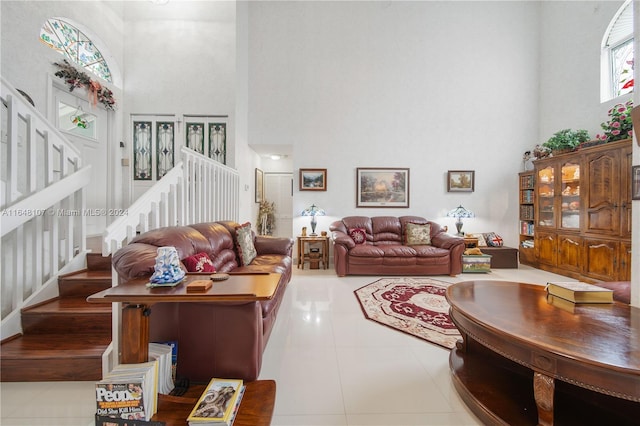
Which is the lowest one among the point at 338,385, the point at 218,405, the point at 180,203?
the point at 338,385

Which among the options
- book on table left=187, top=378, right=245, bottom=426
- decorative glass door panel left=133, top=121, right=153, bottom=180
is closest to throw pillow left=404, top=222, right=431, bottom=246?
book on table left=187, top=378, right=245, bottom=426

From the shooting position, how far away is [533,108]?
18.2 feet

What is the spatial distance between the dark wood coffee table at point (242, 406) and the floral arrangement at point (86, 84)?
4.64 meters

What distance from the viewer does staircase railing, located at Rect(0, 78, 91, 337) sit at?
204 centimetres

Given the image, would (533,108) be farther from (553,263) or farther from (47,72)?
(47,72)

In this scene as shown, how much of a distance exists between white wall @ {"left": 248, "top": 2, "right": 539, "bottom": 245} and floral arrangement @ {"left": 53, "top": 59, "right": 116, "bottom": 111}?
243 centimetres

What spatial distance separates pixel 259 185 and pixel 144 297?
541 centimetres

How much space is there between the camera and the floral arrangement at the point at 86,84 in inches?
145

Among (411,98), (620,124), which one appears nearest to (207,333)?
(411,98)

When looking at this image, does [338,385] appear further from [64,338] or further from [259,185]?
[259,185]

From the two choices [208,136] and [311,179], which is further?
[311,179]

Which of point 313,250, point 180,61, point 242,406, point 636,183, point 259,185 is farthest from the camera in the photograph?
point 259,185

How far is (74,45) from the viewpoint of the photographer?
4.08 m

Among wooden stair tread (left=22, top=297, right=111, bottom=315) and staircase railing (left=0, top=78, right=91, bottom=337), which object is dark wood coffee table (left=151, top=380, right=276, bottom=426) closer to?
wooden stair tread (left=22, top=297, right=111, bottom=315)
